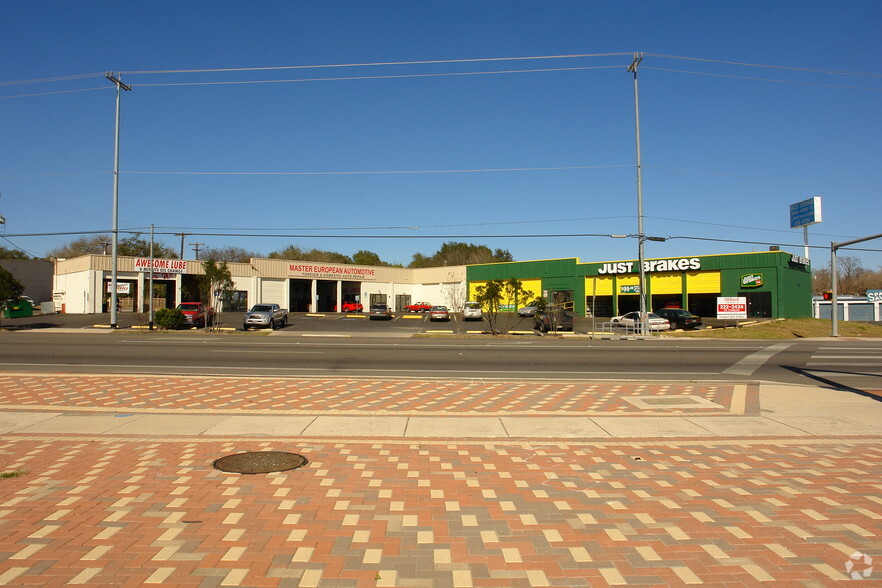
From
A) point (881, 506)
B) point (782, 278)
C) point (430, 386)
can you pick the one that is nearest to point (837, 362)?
point (430, 386)

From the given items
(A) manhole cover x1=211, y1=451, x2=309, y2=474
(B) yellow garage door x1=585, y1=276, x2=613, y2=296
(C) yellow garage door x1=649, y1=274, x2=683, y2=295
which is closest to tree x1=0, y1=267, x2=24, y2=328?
(A) manhole cover x1=211, y1=451, x2=309, y2=474

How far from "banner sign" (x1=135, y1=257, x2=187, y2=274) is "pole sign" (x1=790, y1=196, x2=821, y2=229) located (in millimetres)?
60125

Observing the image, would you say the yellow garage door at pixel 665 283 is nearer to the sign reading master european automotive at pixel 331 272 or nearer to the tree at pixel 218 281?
the sign reading master european automotive at pixel 331 272

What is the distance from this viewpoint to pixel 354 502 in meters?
5.13

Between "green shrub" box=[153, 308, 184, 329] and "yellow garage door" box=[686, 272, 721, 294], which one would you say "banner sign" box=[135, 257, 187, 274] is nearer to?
"green shrub" box=[153, 308, 184, 329]

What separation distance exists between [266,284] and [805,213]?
177ft

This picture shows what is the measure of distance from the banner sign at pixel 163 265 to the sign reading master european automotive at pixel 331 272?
33.7 ft

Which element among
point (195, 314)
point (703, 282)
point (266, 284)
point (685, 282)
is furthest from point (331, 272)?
point (703, 282)

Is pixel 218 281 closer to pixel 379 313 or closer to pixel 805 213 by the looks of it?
pixel 379 313

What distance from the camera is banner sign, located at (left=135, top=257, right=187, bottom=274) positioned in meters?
50.1

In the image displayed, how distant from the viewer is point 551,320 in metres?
35.4

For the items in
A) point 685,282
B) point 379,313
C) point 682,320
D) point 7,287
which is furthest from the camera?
point 685,282

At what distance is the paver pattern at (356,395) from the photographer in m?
9.63

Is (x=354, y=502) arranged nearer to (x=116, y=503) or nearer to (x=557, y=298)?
(x=116, y=503)
